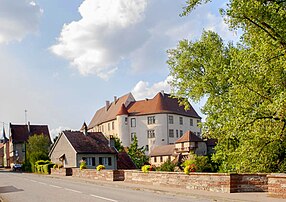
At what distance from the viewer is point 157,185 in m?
23.7

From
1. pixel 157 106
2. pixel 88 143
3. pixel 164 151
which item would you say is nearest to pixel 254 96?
pixel 88 143

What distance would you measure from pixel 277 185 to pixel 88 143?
49.0 metres

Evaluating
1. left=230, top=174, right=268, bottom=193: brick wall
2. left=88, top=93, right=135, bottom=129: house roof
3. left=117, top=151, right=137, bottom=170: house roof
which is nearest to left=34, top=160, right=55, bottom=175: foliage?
left=117, top=151, right=137, bottom=170: house roof

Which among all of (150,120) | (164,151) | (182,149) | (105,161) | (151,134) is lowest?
(105,161)

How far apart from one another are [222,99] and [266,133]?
5.40 m

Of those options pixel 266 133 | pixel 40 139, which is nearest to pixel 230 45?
pixel 266 133

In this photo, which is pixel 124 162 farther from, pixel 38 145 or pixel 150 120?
pixel 150 120

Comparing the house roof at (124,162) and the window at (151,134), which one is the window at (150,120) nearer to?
the window at (151,134)

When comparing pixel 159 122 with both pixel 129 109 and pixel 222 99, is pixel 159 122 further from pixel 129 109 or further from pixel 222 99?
pixel 222 99

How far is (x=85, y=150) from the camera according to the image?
60125mm

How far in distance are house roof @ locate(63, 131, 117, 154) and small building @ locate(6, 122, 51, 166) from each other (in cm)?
3827

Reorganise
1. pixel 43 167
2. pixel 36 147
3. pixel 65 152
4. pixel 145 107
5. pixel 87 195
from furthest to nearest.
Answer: pixel 145 107, pixel 36 147, pixel 65 152, pixel 43 167, pixel 87 195

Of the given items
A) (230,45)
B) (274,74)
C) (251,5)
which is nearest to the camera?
(251,5)

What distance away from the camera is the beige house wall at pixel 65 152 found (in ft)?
198
